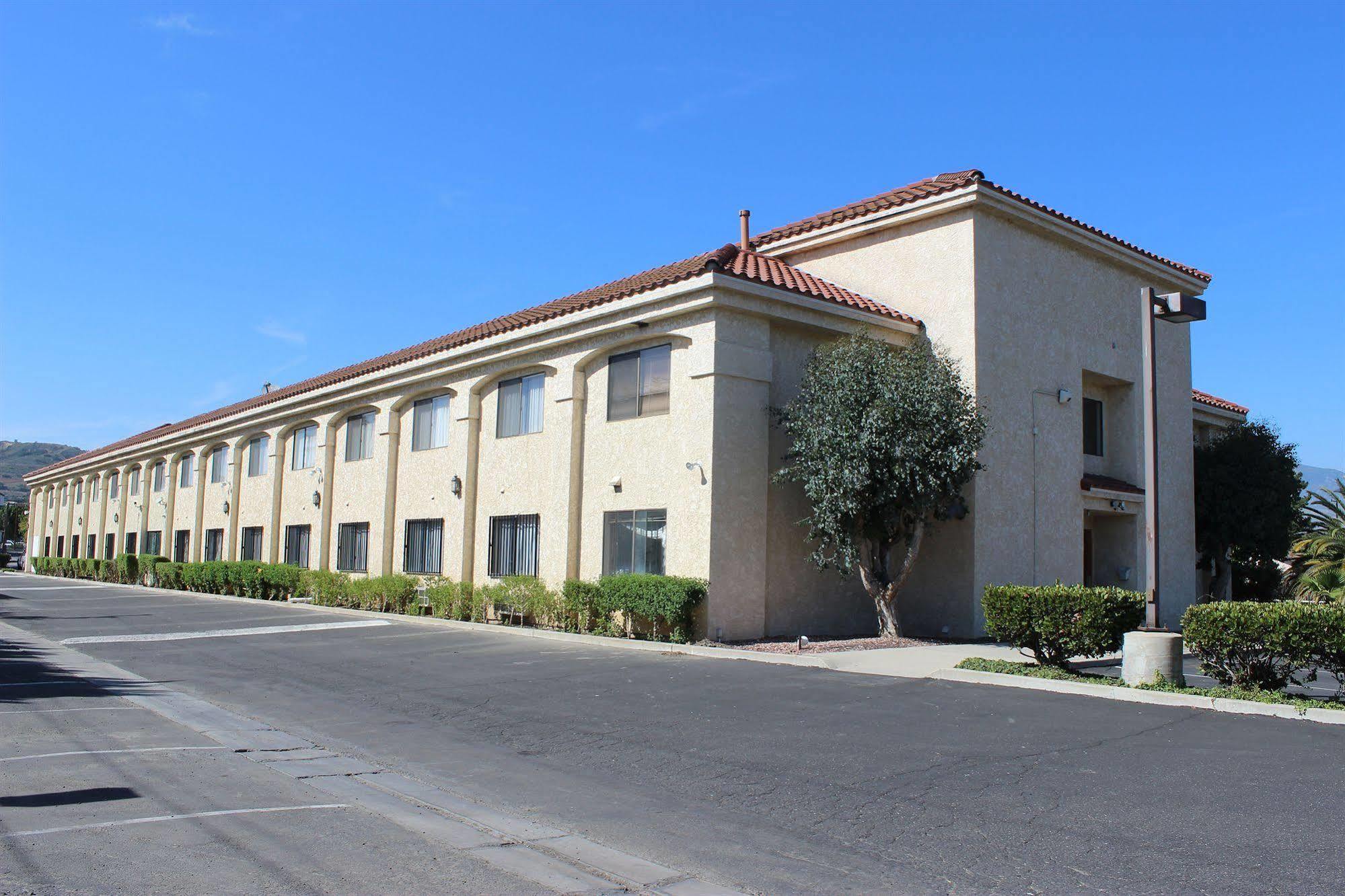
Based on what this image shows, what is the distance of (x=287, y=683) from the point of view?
522 inches

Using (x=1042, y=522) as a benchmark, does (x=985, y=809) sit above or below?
below

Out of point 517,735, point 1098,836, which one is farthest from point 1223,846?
point 517,735

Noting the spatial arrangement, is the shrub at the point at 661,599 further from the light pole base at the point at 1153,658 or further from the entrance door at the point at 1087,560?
the entrance door at the point at 1087,560

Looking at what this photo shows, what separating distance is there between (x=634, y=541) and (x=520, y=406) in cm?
510

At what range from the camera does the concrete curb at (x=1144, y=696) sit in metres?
9.92

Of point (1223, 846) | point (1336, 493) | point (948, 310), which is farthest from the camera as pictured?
point (1336, 493)

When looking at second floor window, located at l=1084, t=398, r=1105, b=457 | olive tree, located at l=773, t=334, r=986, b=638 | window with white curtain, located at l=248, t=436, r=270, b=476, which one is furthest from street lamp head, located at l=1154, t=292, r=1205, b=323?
window with white curtain, located at l=248, t=436, r=270, b=476

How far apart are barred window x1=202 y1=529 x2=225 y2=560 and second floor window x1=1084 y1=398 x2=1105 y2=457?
93.6ft

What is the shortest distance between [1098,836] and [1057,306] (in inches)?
638

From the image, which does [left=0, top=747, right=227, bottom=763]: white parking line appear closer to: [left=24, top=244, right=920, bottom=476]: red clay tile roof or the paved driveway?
the paved driveway

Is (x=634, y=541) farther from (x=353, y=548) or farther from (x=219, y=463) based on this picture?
(x=219, y=463)

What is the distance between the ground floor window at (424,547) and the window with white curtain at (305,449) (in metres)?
6.59

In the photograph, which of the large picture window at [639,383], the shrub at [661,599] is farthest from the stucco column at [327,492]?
the shrub at [661,599]

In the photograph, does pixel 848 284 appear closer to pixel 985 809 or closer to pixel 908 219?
pixel 908 219
